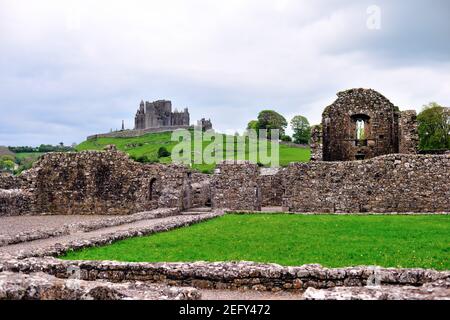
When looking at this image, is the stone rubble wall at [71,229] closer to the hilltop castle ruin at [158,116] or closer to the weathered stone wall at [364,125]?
the weathered stone wall at [364,125]

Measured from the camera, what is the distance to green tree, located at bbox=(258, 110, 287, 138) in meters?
96.4

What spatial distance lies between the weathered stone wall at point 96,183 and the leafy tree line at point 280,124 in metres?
64.7

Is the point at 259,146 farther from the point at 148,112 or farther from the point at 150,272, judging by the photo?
→ the point at 148,112

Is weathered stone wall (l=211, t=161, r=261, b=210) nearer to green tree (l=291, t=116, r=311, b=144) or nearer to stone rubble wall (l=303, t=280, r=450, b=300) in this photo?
stone rubble wall (l=303, t=280, r=450, b=300)

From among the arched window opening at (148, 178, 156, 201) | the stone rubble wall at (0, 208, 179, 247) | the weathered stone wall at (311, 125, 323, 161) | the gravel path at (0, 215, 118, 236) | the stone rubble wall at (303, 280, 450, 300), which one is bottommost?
the gravel path at (0, 215, 118, 236)

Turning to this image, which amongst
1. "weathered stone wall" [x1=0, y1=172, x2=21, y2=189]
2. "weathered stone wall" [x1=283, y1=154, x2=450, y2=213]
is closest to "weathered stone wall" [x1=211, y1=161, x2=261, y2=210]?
"weathered stone wall" [x1=283, y1=154, x2=450, y2=213]

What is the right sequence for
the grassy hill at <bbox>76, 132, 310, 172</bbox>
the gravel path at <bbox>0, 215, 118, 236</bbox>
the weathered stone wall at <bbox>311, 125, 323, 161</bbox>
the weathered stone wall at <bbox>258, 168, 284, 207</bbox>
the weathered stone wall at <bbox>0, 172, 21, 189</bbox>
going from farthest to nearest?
the grassy hill at <bbox>76, 132, 310, 172</bbox>
the weathered stone wall at <bbox>258, 168, 284, 207</bbox>
the weathered stone wall at <bbox>0, 172, 21, 189</bbox>
the weathered stone wall at <bbox>311, 125, 323, 161</bbox>
the gravel path at <bbox>0, 215, 118, 236</bbox>

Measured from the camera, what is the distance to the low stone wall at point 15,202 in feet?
97.3

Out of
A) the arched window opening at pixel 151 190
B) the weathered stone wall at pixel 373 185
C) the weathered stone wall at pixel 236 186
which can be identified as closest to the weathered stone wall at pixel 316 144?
the weathered stone wall at pixel 236 186

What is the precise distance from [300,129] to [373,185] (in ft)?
242

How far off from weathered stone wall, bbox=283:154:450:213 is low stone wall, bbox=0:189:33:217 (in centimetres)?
1627

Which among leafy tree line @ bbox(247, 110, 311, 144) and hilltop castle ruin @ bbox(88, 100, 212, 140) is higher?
hilltop castle ruin @ bbox(88, 100, 212, 140)
